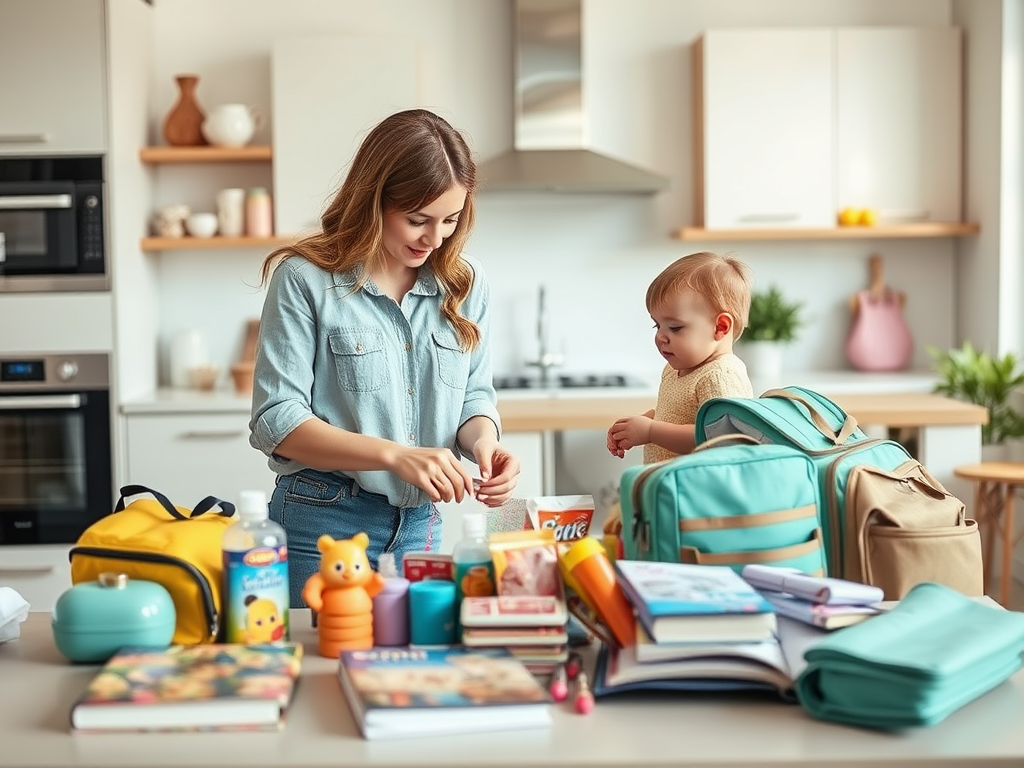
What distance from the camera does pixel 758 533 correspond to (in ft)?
4.92

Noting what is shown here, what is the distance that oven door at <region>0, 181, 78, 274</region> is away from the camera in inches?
149

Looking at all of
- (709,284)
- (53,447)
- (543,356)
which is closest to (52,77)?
(53,447)

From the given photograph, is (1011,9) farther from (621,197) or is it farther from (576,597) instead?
(576,597)

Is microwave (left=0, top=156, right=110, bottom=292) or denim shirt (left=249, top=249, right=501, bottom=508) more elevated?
microwave (left=0, top=156, right=110, bottom=292)

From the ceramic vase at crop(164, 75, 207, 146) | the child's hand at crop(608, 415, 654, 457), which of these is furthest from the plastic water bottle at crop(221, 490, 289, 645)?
the ceramic vase at crop(164, 75, 207, 146)

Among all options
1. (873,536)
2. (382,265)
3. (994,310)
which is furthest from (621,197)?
(873,536)

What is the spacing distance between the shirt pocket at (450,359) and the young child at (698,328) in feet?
1.11

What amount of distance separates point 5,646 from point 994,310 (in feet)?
11.7

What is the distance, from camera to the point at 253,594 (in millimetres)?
1454

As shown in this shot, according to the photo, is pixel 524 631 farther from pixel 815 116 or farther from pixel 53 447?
pixel 815 116

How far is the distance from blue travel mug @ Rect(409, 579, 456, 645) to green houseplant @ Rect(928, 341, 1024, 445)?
9.65ft

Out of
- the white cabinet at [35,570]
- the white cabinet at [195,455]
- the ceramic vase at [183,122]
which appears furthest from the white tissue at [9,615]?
the ceramic vase at [183,122]

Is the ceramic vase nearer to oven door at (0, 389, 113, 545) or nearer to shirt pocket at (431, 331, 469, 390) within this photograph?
oven door at (0, 389, 113, 545)

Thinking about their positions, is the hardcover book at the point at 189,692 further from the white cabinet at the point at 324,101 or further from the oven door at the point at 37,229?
the white cabinet at the point at 324,101
